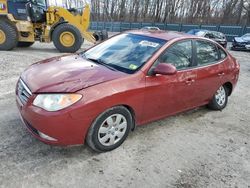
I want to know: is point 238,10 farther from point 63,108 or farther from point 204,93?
point 63,108

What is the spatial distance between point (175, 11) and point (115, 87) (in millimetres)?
46216

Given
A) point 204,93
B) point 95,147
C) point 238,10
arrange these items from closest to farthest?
point 95,147, point 204,93, point 238,10

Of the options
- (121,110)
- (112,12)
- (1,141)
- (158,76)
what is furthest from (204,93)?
(112,12)

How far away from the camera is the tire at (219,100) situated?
5000 millimetres

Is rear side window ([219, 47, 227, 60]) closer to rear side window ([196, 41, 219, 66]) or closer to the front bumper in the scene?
rear side window ([196, 41, 219, 66])

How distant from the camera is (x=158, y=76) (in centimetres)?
357

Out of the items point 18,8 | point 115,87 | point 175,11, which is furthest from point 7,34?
point 175,11

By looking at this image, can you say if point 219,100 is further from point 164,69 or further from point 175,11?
point 175,11

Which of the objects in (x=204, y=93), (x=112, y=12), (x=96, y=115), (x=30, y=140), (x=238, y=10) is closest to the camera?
(x=96, y=115)

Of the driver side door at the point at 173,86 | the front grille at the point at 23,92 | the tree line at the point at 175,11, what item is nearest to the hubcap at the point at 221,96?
the driver side door at the point at 173,86

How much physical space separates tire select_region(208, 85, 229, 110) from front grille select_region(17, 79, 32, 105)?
3485mm

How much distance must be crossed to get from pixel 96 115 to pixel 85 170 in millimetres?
658

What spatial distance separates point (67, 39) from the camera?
35.4 ft

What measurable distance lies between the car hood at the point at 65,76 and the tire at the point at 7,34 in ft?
24.1
